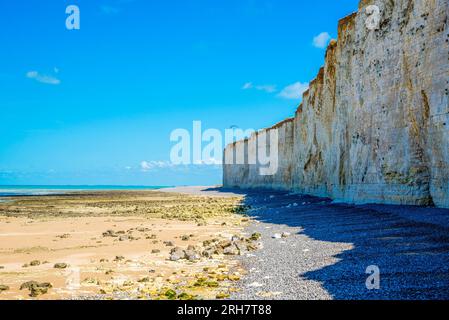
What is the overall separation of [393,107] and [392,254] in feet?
25.7

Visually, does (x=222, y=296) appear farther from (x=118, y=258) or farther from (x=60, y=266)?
(x=60, y=266)

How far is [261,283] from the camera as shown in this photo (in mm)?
5340

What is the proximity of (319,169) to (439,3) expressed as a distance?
49.3ft

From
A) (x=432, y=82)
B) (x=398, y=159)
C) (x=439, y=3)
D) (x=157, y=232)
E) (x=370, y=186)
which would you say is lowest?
(x=157, y=232)

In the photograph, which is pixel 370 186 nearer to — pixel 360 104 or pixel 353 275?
pixel 360 104

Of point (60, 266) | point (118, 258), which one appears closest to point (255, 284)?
point (118, 258)

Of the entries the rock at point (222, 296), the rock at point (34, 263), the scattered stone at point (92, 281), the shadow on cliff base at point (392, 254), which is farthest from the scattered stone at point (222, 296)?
the rock at point (34, 263)

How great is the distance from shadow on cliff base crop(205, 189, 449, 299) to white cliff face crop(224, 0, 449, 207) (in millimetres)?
1547

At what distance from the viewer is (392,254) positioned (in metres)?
6.08

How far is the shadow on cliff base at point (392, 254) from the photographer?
442 centimetres

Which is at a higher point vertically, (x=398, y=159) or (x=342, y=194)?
(x=398, y=159)

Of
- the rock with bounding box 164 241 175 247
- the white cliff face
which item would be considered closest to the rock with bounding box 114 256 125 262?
the rock with bounding box 164 241 175 247
